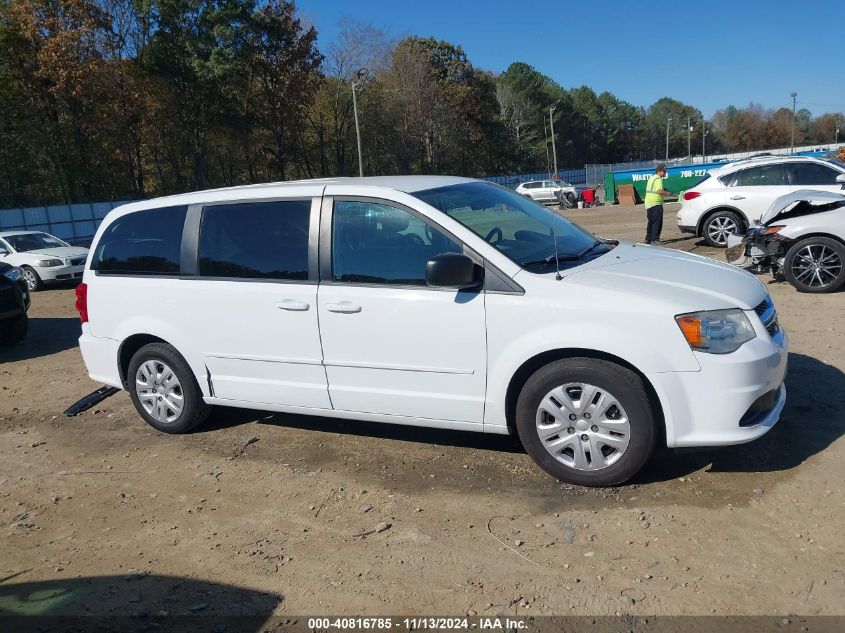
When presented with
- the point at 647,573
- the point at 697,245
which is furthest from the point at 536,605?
the point at 697,245

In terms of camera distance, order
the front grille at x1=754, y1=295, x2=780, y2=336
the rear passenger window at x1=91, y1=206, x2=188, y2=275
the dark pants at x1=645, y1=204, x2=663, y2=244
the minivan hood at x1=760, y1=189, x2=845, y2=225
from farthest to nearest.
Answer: the dark pants at x1=645, y1=204, x2=663, y2=244 < the minivan hood at x1=760, y1=189, x2=845, y2=225 < the rear passenger window at x1=91, y1=206, x2=188, y2=275 < the front grille at x1=754, y1=295, x2=780, y2=336

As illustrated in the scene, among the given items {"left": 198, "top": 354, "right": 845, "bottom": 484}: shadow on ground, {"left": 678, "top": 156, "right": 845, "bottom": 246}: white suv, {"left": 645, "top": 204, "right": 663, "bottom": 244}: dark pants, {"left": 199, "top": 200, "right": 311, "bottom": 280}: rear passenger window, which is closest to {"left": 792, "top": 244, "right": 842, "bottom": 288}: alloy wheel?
{"left": 198, "top": 354, "right": 845, "bottom": 484}: shadow on ground

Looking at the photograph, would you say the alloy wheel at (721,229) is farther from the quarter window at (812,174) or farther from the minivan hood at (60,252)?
the minivan hood at (60,252)

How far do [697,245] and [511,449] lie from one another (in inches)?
413

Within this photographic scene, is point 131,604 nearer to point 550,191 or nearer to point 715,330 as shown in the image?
point 715,330

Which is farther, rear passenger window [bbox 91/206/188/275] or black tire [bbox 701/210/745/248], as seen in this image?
black tire [bbox 701/210/745/248]

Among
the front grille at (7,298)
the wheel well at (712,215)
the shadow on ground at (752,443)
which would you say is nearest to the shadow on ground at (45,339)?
the front grille at (7,298)

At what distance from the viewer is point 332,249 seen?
14.3 feet

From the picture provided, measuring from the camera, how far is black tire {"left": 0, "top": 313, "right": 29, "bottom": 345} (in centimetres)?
901

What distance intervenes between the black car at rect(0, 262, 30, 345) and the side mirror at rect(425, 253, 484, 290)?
7269mm

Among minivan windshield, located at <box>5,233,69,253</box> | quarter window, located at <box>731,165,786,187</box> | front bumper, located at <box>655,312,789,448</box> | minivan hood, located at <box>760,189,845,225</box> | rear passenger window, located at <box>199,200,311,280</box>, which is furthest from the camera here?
minivan windshield, located at <box>5,233,69,253</box>

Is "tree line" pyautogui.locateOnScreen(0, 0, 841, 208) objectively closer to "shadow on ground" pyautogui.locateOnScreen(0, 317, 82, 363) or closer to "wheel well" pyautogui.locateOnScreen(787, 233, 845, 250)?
"shadow on ground" pyautogui.locateOnScreen(0, 317, 82, 363)

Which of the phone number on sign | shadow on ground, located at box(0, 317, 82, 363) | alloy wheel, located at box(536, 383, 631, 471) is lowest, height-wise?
the phone number on sign

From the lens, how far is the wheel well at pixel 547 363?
3.69 m
